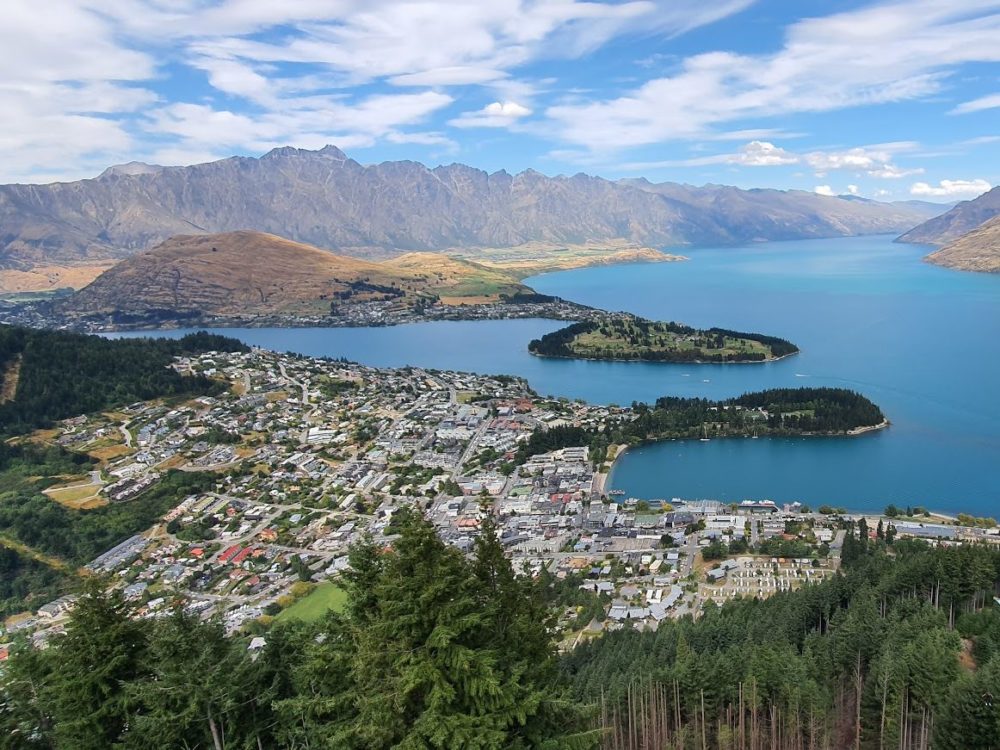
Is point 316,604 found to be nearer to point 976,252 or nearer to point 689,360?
point 689,360

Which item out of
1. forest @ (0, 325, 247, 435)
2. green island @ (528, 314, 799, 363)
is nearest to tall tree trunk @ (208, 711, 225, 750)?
forest @ (0, 325, 247, 435)

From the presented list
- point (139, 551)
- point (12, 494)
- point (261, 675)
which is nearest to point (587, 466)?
point (139, 551)

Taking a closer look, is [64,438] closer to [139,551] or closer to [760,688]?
[139,551]

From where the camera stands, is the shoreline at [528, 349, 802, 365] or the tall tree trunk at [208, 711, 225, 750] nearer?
the tall tree trunk at [208, 711, 225, 750]

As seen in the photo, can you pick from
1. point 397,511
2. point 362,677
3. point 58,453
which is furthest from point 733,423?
point 362,677

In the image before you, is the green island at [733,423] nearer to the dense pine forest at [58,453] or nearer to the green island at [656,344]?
the green island at [656,344]

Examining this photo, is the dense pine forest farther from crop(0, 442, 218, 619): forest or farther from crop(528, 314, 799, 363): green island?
crop(528, 314, 799, 363): green island
